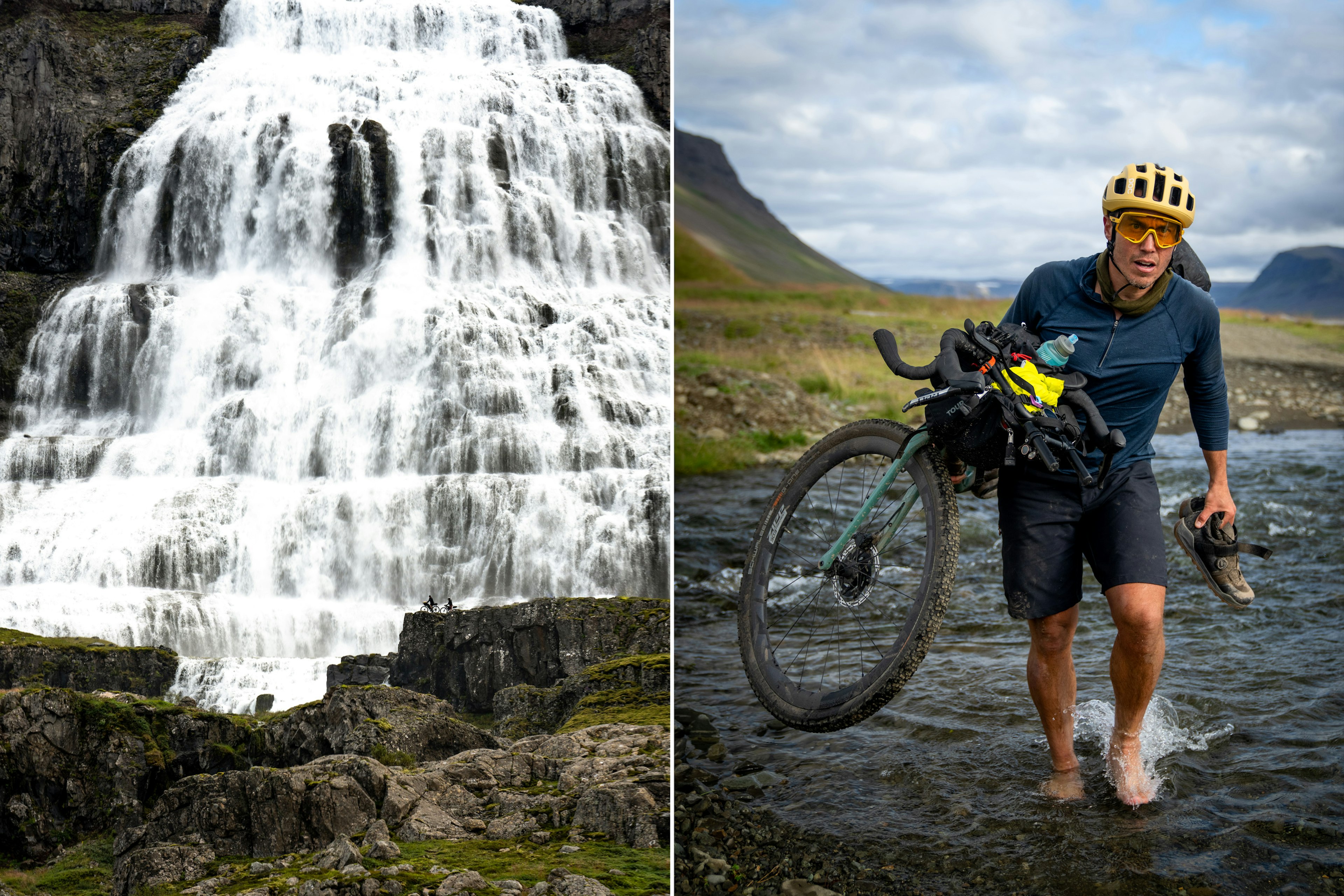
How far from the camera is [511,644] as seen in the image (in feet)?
8.35

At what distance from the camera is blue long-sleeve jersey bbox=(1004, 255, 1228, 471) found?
260 centimetres

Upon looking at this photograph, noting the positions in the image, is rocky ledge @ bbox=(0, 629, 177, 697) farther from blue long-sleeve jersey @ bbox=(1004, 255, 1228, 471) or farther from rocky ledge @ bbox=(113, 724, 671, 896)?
blue long-sleeve jersey @ bbox=(1004, 255, 1228, 471)

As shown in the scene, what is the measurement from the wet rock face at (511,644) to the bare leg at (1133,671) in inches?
47.7

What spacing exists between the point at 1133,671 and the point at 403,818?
1944mm

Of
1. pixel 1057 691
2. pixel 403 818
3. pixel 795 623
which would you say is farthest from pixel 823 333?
pixel 403 818

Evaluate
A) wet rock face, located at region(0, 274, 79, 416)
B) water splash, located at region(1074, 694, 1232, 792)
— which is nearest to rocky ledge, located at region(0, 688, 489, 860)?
wet rock face, located at region(0, 274, 79, 416)


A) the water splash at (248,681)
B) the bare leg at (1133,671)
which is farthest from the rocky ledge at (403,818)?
the bare leg at (1133,671)

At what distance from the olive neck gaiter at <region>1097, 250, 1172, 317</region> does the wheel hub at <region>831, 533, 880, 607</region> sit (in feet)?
2.94

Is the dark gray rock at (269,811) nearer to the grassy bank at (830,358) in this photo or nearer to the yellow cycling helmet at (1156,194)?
the yellow cycling helmet at (1156,194)

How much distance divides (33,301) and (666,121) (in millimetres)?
1655

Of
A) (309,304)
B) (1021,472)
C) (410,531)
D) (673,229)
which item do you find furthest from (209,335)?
(1021,472)

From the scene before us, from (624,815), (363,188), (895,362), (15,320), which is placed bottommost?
(624,815)

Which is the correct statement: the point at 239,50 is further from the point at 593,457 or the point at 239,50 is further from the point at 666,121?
the point at 593,457

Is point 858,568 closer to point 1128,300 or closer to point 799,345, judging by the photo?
point 1128,300
